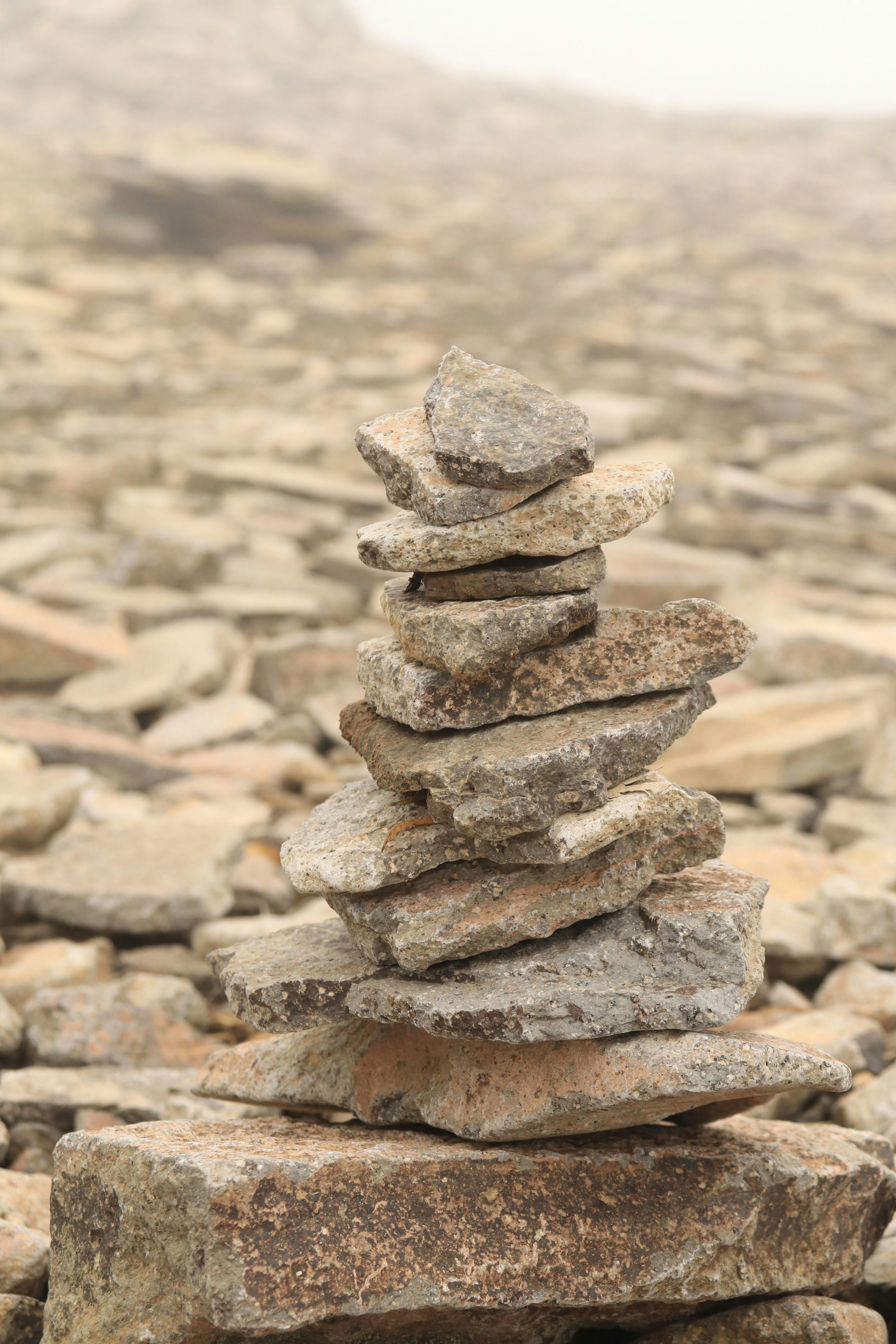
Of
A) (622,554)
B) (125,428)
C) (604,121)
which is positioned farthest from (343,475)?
(604,121)

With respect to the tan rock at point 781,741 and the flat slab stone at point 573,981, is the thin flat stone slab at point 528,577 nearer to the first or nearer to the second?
the flat slab stone at point 573,981

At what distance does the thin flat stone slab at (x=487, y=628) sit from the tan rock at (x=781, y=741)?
4.59m

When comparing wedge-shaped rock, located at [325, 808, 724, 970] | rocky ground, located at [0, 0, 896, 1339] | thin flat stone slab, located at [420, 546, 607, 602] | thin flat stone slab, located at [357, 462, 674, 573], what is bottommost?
rocky ground, located at [0, 0, 896, 1339]

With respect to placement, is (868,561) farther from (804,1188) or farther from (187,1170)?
(187,1170)

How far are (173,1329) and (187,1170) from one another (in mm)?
376

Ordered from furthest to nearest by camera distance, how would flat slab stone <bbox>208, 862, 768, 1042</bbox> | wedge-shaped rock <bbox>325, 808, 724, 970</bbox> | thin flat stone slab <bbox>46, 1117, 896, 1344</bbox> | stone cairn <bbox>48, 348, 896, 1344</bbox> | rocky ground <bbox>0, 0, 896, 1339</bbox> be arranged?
rocky ground <bbox>0, 0, 896, 1339</bbox>, wedge-shaped rock <bbox>325, 808, 724, 970</bbox>, flat slab stone <bbox>208, 862, 768, 1042</bbox>, stone cairn <bbox>48, 348, 896, 1344</bbox>, thin flat stone slab <bbox>46, 1117, 896, 1344</bbox>

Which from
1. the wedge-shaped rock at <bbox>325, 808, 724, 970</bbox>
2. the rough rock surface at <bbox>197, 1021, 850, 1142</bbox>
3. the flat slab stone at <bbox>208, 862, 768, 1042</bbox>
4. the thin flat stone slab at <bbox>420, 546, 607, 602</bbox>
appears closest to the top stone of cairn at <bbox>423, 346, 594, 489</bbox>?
the thin flat stone slab at <bbox>420, 546, 607, 602</bbox>

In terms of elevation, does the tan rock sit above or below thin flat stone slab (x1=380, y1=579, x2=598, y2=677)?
below

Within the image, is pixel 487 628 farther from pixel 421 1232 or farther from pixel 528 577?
pixel 421 1232

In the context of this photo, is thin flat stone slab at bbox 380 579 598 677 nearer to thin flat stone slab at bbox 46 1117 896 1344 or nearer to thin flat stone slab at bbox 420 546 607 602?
thin flat stone slab at bbox 420 546 607 602

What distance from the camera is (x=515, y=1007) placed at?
3.13 meters

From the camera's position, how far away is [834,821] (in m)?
7.45

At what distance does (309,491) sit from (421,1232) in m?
11.3

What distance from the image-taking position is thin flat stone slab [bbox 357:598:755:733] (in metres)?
3.35
